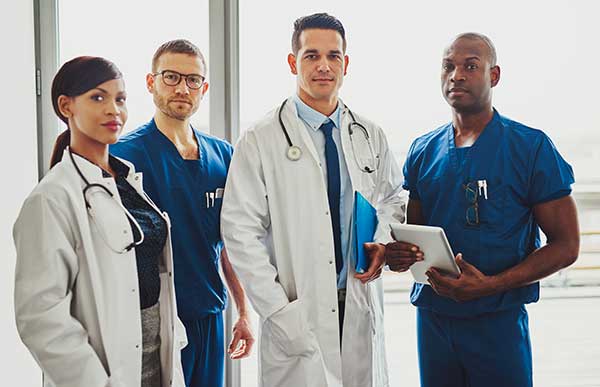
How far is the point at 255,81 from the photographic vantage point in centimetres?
258

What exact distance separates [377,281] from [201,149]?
753mm

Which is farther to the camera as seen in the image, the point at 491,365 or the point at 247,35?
the point at 247,35

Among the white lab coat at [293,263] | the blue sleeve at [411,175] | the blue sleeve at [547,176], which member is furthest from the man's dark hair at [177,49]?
the blue sleeve at [547,176]

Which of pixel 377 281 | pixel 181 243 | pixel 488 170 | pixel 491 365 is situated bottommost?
pixel 491 365

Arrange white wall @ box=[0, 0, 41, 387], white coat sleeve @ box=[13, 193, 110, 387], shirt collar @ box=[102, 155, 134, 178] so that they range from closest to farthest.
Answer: white coat sleeve @ box=[13, 193, 110, 387]
shirt collar @ box=[102, 155, 134, 178]
white wall @ box=[0, 0, 41, 387]

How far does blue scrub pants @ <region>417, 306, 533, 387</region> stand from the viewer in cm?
197

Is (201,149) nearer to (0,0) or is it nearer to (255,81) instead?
(255,81)

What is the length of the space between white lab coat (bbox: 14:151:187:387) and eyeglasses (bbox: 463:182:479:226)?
108 cm

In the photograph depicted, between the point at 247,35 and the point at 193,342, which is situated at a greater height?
the point at 247,35

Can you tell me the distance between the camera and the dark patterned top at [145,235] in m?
1.61

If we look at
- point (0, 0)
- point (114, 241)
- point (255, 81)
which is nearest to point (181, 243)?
point (114, 241)

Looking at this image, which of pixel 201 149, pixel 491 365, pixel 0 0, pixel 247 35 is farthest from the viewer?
pixel 247 35

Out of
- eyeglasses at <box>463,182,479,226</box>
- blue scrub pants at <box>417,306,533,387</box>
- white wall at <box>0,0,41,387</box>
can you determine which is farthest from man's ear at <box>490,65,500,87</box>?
white wall at <box>0,0,41,387</box>

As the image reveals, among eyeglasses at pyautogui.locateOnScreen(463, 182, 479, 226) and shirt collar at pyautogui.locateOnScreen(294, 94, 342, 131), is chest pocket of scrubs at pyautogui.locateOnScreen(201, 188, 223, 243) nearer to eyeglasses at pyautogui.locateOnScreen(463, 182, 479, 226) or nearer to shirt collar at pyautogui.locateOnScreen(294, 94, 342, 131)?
shirt collar at pyautogui.locateOnScreen(294, 94, 342, 131)
